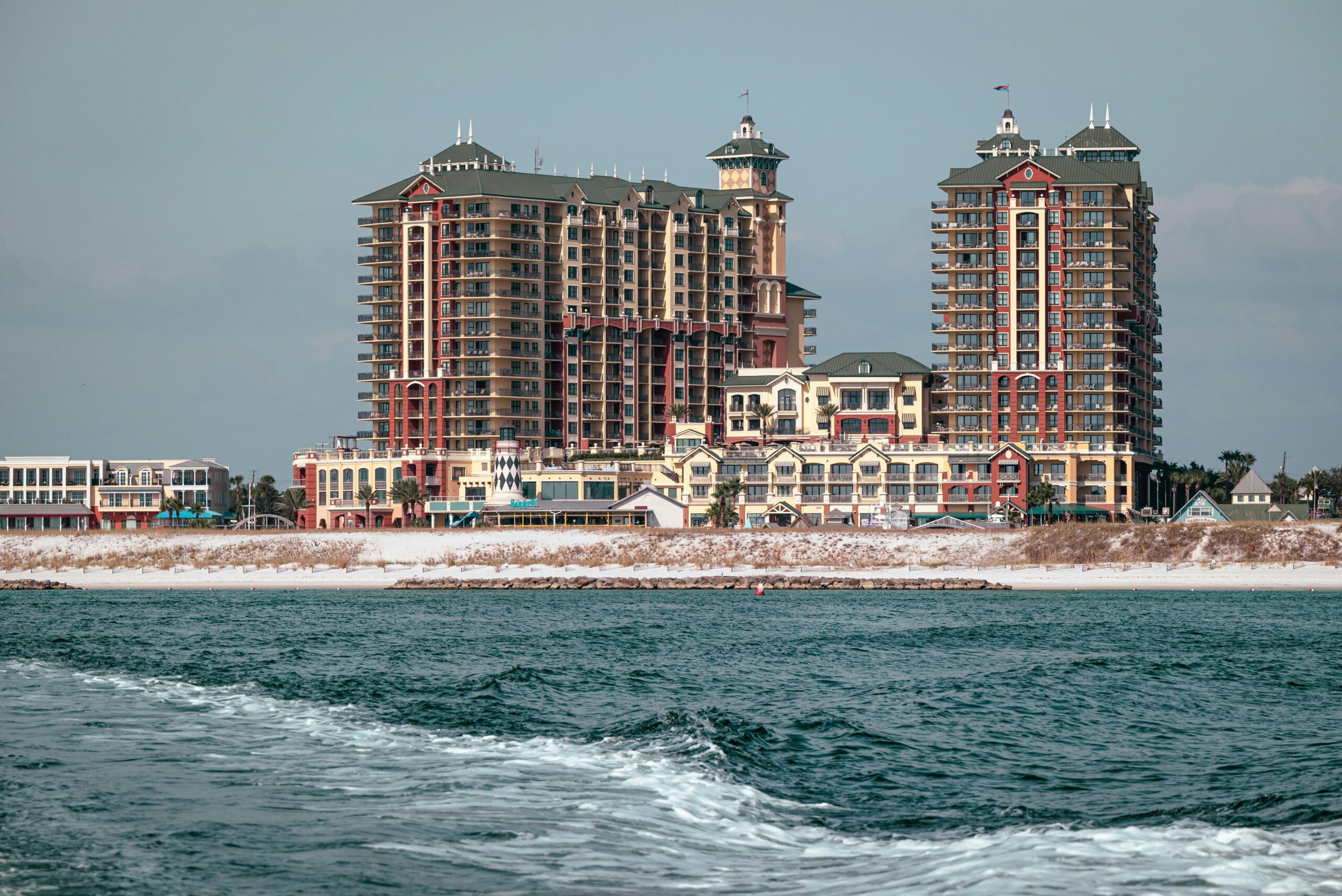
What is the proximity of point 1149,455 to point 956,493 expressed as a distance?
39209mm

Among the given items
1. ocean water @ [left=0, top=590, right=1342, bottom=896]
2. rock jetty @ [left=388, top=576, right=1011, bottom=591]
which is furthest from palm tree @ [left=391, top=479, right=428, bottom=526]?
ocean water @ [left=0, top=590, right=1342, bottom=896]

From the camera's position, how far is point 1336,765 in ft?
98.8

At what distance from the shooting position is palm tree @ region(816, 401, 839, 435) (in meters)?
170

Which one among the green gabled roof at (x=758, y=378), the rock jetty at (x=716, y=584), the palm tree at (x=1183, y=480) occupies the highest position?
the green gabled roof at (x=758, y=378)

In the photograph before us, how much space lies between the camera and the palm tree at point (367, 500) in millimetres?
166750

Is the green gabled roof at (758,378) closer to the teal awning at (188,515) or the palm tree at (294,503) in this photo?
the palm tree at (294,503)

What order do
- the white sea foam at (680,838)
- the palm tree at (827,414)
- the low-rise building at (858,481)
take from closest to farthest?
1. the white sea foam at (680,838)
2. the low-rise building at (858,481)
3. the palm tree at (827,414)

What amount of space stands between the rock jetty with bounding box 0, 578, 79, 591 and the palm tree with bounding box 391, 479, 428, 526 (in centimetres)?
5237

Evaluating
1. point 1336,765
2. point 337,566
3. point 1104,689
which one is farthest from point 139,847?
point 337,566

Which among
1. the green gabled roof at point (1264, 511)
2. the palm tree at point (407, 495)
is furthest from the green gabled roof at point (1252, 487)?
the palm tree at point (407, 495)

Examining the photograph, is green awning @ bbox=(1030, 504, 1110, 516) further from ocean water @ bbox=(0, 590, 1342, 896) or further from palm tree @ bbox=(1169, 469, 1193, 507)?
ocean water @ bbox=(0, 590, 1342, 896)

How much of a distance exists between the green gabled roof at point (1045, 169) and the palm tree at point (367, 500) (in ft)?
244

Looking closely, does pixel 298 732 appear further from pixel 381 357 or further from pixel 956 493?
pixel 381 357

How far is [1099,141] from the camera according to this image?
196 m
